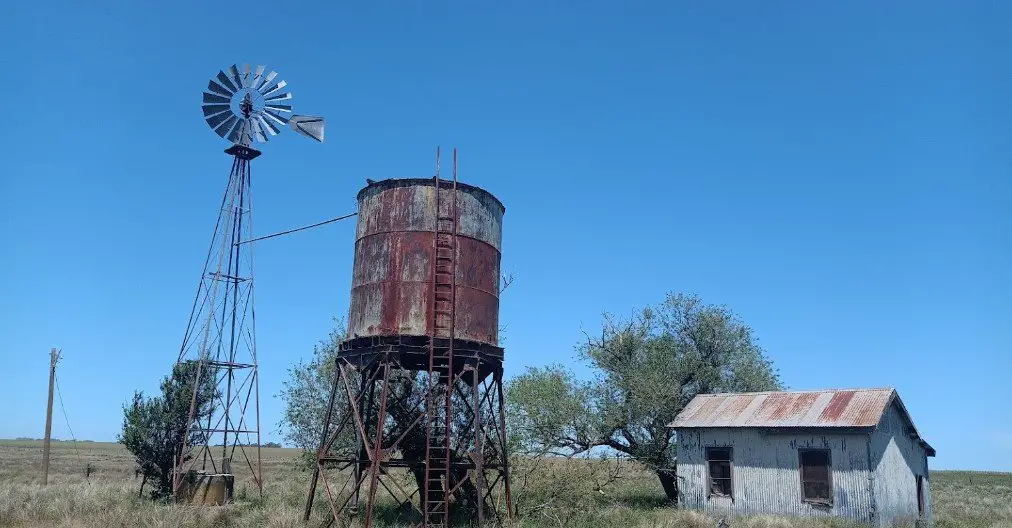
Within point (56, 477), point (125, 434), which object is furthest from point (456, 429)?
point (56, 477)

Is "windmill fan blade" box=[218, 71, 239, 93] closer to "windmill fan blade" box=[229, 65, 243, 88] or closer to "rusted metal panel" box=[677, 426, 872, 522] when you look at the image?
"windmill fan blade" box=[229, 65, 243, 88]

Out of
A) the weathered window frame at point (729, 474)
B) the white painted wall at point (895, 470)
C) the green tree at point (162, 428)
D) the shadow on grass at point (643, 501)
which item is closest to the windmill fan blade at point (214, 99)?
the green tree at point (162, 428)

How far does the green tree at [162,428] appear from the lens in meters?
24.2

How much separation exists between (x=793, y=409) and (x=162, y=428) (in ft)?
68.5

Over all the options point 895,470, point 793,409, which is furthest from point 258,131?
point 895,470

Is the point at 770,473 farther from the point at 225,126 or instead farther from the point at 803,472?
the point at 225,126

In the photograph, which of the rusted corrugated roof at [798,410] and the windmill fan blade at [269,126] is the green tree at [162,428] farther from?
the rusted corrugated roof at [798,410]

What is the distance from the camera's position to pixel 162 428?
2459 cm

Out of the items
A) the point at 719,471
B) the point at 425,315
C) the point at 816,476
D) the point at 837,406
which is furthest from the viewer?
the point at 719,471

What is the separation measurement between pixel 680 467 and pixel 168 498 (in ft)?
55.7

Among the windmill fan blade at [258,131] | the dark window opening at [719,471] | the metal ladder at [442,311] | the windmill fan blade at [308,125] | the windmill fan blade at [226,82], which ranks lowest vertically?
the dark window opening at [719,471]

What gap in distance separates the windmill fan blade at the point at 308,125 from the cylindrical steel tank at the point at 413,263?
3.59 metres

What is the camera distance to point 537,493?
21.3m

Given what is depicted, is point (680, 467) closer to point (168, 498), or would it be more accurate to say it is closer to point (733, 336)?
point (733, 336)
